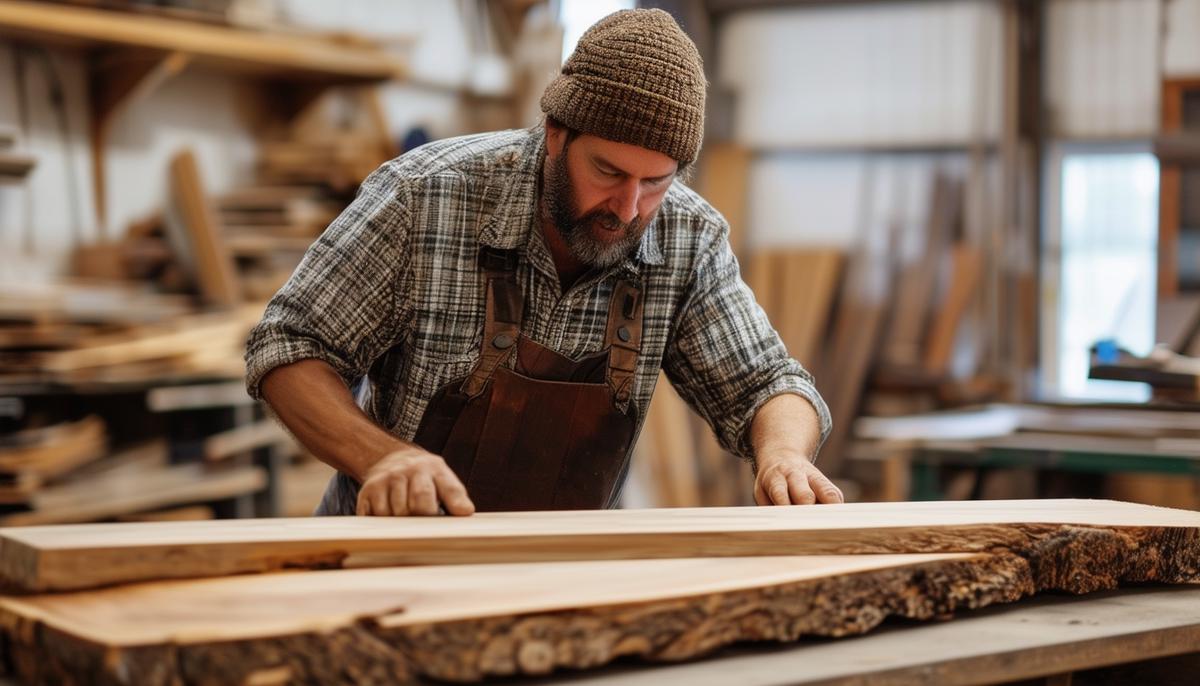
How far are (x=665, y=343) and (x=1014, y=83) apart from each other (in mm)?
5416

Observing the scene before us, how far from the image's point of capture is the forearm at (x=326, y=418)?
213 cm

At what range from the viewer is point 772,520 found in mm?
1898

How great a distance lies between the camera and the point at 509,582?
1568 mm

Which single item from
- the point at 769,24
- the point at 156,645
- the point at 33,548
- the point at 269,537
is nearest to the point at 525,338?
the point at 269,537

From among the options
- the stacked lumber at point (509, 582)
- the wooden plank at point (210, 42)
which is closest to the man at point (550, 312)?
the stacked lumber at point (509, 582)

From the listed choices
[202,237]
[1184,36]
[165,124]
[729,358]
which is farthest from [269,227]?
[1184,36]

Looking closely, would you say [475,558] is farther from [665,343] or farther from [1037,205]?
[1037,205]

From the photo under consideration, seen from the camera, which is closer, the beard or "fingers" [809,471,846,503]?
"fingers" [809,471,846,503]

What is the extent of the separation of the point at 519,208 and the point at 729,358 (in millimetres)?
496

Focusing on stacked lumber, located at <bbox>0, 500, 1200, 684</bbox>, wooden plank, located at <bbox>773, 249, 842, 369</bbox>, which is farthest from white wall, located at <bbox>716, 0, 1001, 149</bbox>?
stacked lumber, located at <bbox>0, 500, 1200, 684</bbox>

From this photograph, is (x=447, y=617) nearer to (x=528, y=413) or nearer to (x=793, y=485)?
(x=793, y=485)

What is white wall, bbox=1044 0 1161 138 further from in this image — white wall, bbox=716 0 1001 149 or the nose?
the nose

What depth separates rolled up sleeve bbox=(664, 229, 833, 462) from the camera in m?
2.54

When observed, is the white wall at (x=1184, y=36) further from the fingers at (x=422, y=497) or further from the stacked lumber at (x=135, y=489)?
the fingers at (x=422, y=497)
